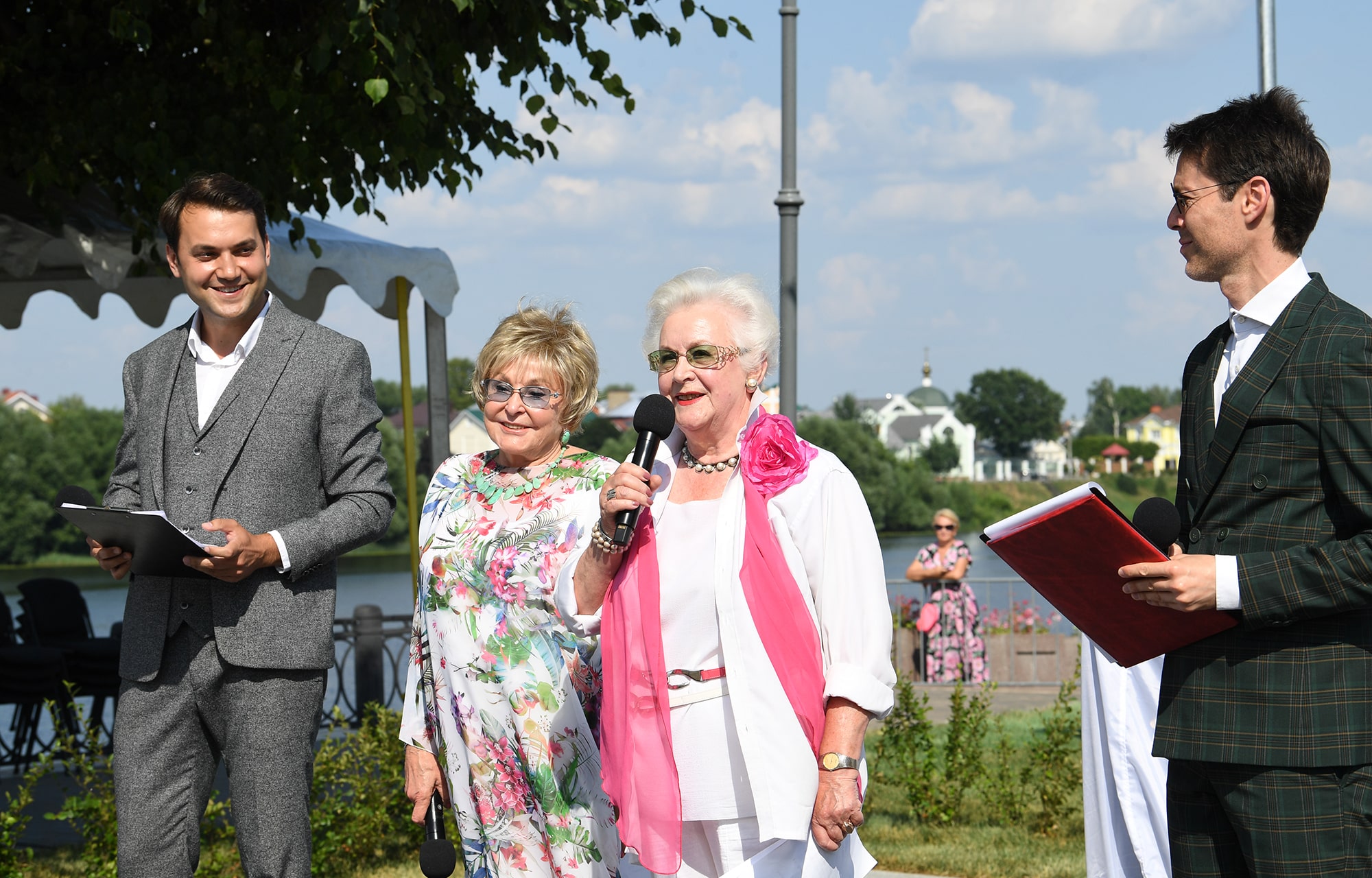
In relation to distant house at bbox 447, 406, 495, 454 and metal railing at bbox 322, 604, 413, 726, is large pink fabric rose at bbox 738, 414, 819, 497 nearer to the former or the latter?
distant house at bbox 447, 406, 495, 454

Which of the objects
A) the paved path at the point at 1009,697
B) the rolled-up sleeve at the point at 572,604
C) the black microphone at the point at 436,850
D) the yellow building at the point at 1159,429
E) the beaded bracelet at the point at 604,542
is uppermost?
the yellow building at the point at 1159,429

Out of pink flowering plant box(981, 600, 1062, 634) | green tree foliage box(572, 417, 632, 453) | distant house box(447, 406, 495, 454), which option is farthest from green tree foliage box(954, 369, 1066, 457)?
distant house box(447, 406, 495, 454)

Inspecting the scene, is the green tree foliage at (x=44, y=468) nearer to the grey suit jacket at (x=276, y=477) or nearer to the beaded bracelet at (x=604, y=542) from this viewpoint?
the grey suit jacket at (x=276, y=477)

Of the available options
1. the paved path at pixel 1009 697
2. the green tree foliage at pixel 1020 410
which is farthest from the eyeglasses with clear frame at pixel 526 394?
the green tree foliage at pixel 1020 410

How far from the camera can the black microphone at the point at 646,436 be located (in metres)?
2.88

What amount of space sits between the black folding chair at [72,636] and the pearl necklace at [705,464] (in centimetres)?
625

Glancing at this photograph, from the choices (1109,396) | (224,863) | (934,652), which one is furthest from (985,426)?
(224,863)

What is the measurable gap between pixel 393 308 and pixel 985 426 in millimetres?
137880

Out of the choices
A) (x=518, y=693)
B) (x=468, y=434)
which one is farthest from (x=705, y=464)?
(x=468, y=434)

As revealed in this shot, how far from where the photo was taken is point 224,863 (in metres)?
5.63

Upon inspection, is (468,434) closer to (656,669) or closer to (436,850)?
(436,850)

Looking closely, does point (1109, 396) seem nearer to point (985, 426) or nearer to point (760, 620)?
point (985, 426)

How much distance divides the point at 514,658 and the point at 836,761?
973mm

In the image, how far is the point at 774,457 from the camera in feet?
9.98
